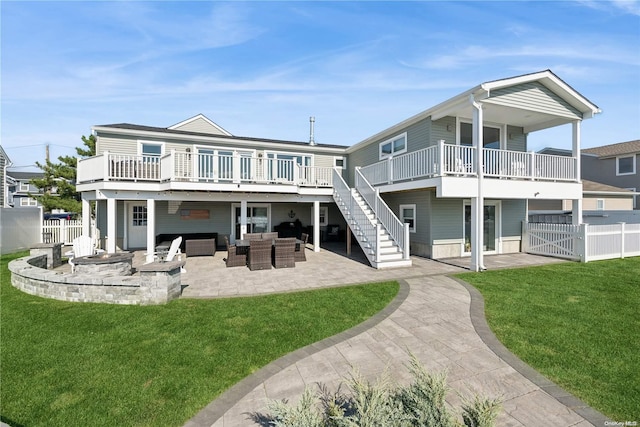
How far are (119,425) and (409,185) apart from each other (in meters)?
9.64

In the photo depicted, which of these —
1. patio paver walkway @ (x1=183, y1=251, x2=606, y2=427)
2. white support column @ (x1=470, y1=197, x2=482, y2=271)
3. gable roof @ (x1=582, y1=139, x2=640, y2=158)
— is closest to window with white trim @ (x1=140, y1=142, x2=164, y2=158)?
patio paver walkway @ (x1=183, y1=251, x2=606, y2=427)

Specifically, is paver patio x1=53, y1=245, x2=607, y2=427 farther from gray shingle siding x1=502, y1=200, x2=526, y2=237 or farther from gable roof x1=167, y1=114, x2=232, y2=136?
gable roof x1=167, y1=114, x2=232, y2=136

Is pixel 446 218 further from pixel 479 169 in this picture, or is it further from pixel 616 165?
pixel 616 165

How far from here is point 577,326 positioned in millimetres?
4742

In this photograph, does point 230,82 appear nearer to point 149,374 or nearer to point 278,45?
point 278,45

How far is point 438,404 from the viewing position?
85.7 inches

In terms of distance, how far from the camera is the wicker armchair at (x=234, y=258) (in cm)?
966

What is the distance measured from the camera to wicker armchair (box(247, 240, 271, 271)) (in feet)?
29.6

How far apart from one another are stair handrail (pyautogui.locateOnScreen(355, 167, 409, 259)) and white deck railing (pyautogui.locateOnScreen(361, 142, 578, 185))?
3.26ft

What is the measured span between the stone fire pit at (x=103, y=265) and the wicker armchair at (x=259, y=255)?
3.43 meters

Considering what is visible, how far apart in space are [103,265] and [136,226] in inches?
263

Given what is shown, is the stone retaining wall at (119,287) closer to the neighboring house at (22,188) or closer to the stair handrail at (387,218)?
the stair handrail at (387,218)

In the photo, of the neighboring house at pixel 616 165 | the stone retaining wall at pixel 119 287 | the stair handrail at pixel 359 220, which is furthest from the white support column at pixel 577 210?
the neighboring house at pixel 616 165

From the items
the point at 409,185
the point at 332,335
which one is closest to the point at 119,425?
the point at 332,335
